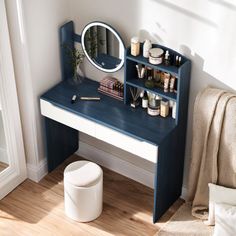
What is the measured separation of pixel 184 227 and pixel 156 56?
1.12m

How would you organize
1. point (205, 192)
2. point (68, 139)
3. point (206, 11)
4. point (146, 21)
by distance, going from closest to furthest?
1. point (206, 11)
2. point (146, 21)
3. point (205, 192)
4. point (68, 139)

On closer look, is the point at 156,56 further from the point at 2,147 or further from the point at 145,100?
the point at 2,147

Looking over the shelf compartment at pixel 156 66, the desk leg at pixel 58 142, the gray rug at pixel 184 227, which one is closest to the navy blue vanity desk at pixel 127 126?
the desk leg at pixel 58 142

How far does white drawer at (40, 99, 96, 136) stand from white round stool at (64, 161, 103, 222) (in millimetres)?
245

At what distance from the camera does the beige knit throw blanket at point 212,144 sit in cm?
335

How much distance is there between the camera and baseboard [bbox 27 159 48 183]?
4.06 metres

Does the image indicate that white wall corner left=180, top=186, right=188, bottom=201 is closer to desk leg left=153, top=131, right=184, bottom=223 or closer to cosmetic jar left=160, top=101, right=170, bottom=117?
desk leg left=153, top=131, right=184, bottom=223

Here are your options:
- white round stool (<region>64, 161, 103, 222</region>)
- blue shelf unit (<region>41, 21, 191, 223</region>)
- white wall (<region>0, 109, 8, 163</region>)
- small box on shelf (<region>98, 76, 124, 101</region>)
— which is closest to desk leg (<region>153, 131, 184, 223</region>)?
blue shelf unit (<region>41, 21, 191, 223</region>)

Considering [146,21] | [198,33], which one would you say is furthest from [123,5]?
[198,33]

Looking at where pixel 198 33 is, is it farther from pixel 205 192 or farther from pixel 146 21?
pixel 205 192

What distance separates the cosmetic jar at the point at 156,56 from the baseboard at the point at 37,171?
1178 mm

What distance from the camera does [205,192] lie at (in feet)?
12.2

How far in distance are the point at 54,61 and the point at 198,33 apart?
105 centimetres

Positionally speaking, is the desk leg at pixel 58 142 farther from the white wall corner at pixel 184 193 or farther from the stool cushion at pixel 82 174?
the white wall corner at pixel 184 193
